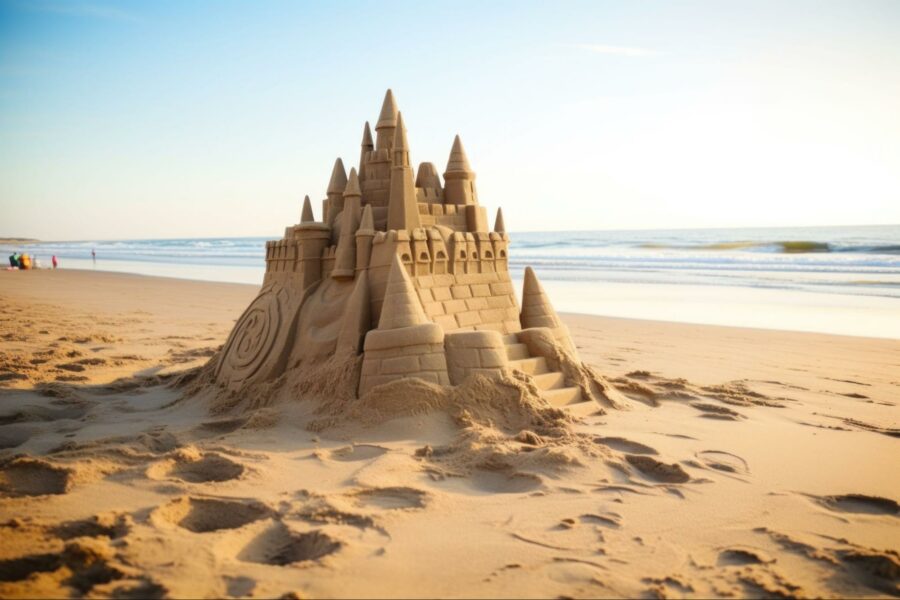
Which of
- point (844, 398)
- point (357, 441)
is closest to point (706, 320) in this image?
point (844, 398)

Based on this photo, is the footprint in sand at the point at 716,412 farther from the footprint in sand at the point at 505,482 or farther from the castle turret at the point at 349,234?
the castle turret at the point at 349,234

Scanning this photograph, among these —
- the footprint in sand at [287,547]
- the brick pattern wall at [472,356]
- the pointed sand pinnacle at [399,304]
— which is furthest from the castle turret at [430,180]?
the footprint in sand at [287,547]

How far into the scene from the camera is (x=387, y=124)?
21.1ft

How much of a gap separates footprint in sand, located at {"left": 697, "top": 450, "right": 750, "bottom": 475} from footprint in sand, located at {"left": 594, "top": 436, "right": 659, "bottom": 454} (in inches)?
14.4

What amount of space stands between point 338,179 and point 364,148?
444mm

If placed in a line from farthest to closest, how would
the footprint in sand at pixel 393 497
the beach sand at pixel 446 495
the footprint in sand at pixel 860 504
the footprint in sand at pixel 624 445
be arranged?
the footprint in sand at pixel 624 445 < the footprint in sand at pixel 860 504 < the footprint in sand at pixel 393 497 < the beach sand at pixel 446 495

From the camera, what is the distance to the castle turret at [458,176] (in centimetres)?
666

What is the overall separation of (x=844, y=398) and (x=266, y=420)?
5.97 metres

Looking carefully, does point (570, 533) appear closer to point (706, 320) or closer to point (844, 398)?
point (844, 398)

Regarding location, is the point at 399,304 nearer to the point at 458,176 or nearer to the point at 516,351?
the point at 516,351

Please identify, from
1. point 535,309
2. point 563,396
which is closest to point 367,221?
point 535,309

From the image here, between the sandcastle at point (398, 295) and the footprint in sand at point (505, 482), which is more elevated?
the sandcastle at point (398, 295)

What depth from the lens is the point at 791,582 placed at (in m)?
2.86

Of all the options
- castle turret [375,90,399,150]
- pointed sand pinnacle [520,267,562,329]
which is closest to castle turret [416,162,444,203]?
castle turret [375,90,399,150]
